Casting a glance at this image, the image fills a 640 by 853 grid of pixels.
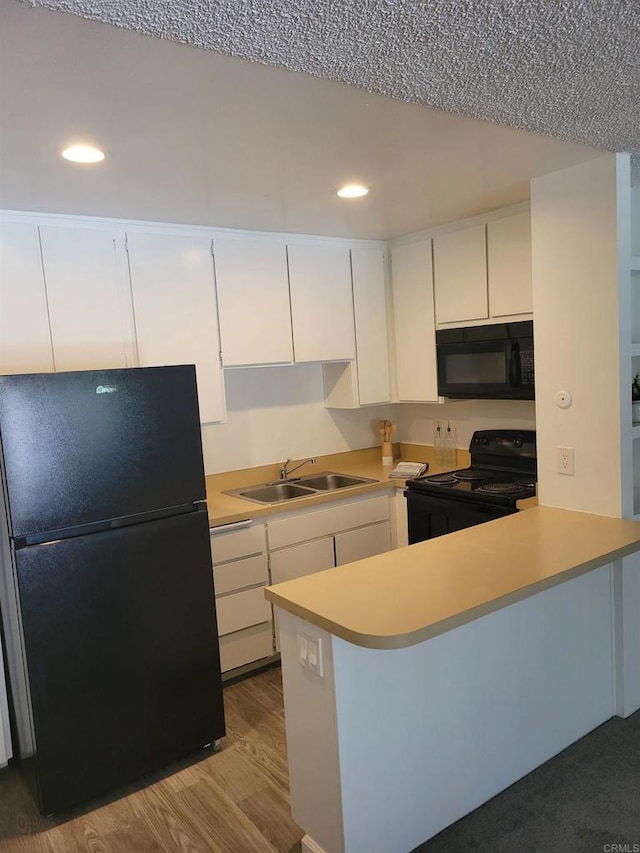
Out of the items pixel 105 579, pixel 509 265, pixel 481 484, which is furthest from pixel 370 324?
pixel 105 579

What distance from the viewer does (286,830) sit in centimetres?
216

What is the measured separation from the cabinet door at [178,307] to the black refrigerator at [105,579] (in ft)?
2.26

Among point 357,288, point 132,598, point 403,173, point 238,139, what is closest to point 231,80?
point 238,139

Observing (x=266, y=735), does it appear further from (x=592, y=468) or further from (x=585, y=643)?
(x=592, y=468)

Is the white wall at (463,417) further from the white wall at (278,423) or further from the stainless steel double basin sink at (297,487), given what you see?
the stainless steel double basin sink at (297,487)

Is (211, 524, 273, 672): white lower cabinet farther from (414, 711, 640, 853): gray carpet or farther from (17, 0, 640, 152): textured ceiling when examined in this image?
(17, 0, 640, 152): textured ceiling

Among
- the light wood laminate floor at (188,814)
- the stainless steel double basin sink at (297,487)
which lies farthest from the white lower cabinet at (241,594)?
the light wood laminate floor at (188,814)

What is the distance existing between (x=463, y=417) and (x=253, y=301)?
1.53m

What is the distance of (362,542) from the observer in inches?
143

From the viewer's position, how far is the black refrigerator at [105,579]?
2.21m

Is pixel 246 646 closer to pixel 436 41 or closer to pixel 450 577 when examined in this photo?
pixel 450 577

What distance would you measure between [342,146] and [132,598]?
5.97 feet

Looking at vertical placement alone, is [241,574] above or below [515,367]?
below

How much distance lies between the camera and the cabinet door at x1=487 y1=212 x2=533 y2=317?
313cm
